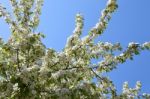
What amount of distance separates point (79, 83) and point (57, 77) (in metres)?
1.02

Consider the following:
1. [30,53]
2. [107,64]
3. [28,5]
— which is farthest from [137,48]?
[28,5]

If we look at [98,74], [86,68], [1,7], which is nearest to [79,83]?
[86,68]

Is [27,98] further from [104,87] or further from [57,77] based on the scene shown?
[104,87]

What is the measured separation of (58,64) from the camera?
1324 cm

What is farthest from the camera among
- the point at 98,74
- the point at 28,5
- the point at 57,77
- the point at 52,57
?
the point at 28,5

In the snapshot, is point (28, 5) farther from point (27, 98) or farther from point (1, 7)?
point (27, 98)

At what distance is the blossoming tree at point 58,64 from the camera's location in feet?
40.8

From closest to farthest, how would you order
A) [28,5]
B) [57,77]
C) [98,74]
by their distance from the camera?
[57,77]
[98,74]
[28,5]

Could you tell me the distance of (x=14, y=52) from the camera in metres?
13.3

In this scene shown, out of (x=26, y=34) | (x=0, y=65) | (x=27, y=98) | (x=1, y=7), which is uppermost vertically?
(x=1, y=7)

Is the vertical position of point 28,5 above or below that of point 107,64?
above

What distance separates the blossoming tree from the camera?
1244 cm

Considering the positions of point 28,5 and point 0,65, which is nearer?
point 0,65

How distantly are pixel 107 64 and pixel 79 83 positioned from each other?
3.92 ft
